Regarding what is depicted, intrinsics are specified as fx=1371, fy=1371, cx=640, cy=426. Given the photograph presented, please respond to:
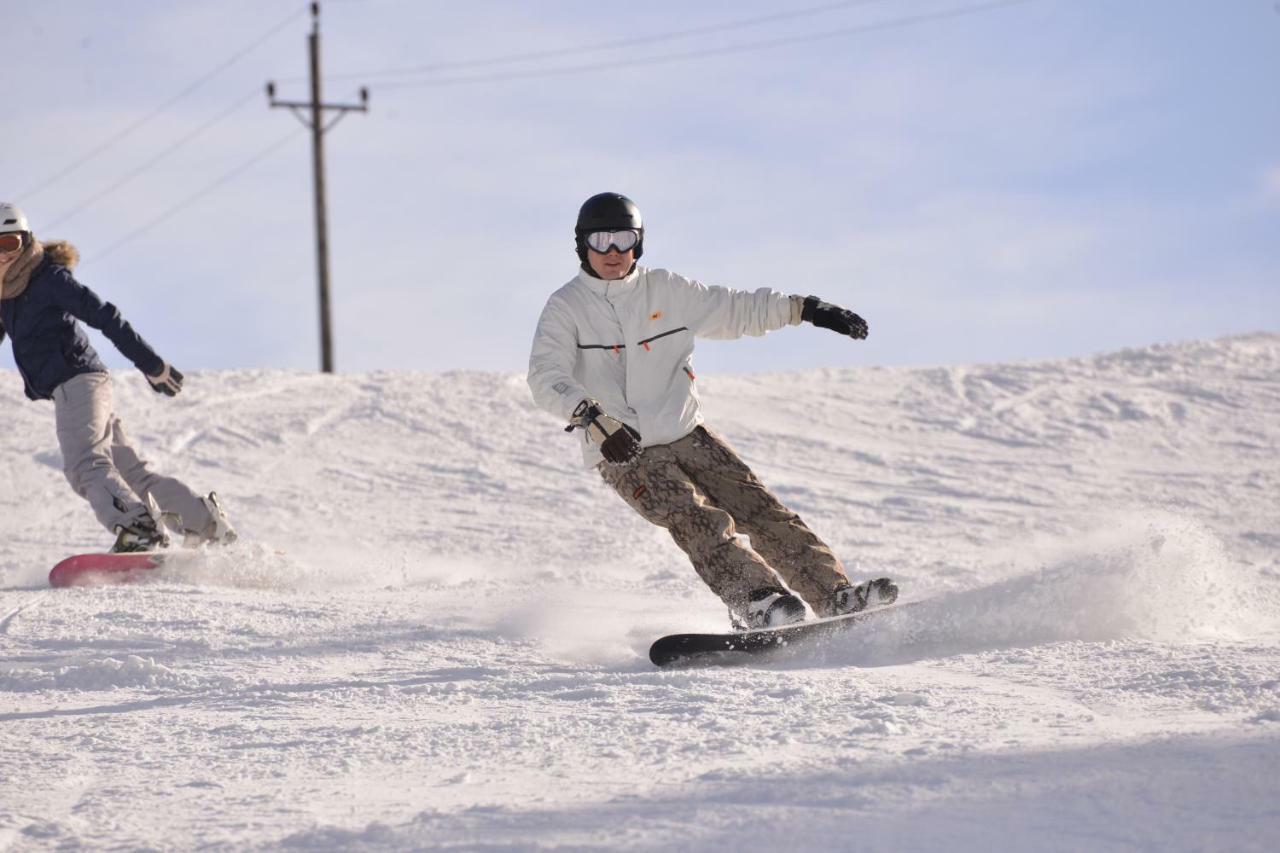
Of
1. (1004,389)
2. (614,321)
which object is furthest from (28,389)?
(1004,389)

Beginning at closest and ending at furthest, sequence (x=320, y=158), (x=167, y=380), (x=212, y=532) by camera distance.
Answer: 1. (x=167, y=380)
2. (x=212, y=532)
3. (x=320, y=158)

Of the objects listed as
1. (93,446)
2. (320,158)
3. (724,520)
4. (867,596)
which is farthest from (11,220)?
(320,158)

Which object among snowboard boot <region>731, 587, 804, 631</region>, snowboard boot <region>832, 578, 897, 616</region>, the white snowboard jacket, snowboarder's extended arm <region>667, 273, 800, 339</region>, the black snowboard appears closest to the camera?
the black snowboard

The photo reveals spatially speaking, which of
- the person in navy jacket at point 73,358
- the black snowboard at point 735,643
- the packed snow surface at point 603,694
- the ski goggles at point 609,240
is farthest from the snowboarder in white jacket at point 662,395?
the person in navy jacket at point 73,358

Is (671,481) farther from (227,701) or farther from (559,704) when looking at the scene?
(227,701)

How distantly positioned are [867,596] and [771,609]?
0.36 metres

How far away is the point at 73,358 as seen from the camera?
6.56 m

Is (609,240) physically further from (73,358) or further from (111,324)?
(73,358)

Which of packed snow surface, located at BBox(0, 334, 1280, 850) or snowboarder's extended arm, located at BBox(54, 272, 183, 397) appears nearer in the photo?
packed snow surface, located at BBox(0, 334, 1280, 850)

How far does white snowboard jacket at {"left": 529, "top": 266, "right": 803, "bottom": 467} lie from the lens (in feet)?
15.4

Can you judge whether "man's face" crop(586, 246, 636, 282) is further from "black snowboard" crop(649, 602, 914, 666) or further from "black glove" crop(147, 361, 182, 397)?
"black glove" crop(147, 361, 182, 397)

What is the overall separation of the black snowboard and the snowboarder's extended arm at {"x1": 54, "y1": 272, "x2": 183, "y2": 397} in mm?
3477

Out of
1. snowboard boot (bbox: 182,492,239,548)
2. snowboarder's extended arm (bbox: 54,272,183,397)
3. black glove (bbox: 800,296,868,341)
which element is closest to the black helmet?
black glove (bbox: 800,296,868,341)

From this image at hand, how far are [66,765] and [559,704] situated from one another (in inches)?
46.1
